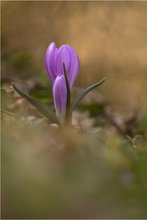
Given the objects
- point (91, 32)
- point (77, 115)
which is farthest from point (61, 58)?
point (91, 32)

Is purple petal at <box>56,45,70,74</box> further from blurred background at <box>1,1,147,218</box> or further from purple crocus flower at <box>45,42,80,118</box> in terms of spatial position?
blurred background at <box>1,1,147,218</box>

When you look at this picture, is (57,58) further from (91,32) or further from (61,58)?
(91,32)

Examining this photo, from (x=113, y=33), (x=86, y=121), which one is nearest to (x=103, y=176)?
(x=86, y=121)

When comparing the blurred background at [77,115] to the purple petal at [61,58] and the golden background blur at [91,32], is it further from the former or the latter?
the purple petal at [61,58]

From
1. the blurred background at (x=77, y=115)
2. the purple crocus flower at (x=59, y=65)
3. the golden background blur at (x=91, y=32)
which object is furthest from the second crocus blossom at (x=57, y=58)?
the golden background blur at (x=91, y=32)

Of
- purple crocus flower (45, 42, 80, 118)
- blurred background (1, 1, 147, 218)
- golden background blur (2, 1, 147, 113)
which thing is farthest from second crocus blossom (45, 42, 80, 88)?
golden background blur (2, 1, 147, 113)

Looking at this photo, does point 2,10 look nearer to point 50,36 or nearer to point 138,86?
point 50,36
